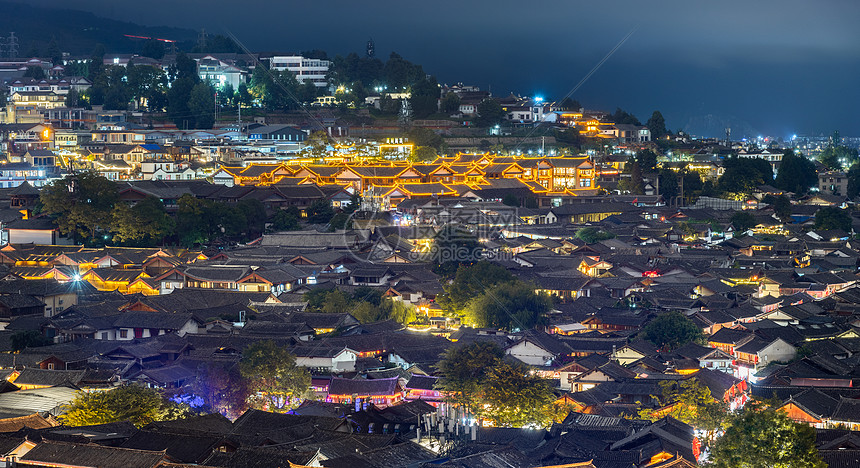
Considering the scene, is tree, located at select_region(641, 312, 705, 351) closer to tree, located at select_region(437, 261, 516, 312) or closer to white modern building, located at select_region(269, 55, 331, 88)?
tree, located at select_region(437, 261, 516, 312)

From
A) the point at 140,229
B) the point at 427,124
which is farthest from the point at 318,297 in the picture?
the point at 427,124

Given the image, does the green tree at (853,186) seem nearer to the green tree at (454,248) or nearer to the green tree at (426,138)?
the green tree at (426,138)

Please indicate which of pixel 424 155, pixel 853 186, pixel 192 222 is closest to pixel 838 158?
pixel 853 186

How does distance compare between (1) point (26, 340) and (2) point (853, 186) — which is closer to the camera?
(1) point (26, 340)

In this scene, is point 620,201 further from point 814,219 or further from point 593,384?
point 593,384

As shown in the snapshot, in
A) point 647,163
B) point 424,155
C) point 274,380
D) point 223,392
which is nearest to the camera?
point 223,392

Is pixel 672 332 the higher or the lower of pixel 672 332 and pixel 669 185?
the lower

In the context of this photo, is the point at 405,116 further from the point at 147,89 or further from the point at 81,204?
the point at 81,204
